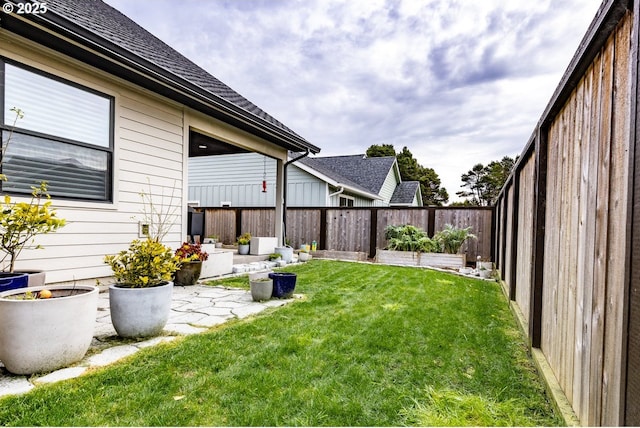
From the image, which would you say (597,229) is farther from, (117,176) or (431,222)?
(431,222)

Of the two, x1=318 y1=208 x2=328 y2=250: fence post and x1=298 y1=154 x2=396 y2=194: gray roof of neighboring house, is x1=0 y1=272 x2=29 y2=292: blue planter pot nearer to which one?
x1=318 y1=208 x2=328 y2=250: fence post

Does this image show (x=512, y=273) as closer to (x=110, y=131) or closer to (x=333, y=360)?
(x=333, y=360)

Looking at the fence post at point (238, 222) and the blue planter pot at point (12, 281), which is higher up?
the fence post at point (238, 222)

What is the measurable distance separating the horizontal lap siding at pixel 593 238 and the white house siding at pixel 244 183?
1112 centimetres

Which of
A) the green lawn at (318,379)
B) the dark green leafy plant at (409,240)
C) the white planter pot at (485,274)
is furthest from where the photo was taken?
the dark green leafy plant at (409,240)

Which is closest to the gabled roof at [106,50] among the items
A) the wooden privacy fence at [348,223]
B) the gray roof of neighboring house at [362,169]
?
the wooden privacy fence at [348,223]

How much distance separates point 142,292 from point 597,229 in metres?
3.04

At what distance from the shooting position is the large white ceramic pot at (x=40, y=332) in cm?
219

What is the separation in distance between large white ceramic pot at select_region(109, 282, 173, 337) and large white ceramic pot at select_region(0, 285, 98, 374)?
46 centimetres

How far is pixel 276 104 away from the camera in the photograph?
15812 mm

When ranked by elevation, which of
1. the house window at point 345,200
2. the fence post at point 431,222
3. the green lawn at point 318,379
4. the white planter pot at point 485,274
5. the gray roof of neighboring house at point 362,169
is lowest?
the white planter pot at point 485,274

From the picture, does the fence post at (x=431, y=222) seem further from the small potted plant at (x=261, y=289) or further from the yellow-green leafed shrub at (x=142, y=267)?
the yellow-green leafed shrub at (x=142, y=267)

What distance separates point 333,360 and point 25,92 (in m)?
4.21

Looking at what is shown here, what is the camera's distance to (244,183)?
14305mm
